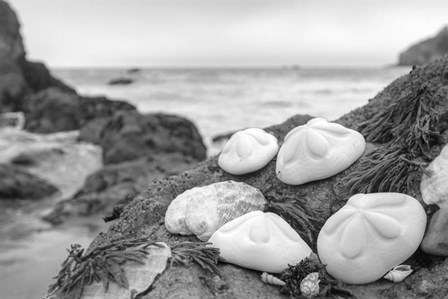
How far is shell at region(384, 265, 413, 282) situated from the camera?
85.1 inches

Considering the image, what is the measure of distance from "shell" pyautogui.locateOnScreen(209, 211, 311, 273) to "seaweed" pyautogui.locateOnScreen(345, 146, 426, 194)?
1.88ft

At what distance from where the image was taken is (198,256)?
2285 mm

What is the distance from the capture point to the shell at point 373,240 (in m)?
2.17

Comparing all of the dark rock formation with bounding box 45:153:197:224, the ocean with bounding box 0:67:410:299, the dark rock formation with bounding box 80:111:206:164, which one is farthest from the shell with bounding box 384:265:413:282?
the dark rock formation with bounding box 80:111:206:164

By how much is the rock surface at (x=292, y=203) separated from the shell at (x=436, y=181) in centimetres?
7

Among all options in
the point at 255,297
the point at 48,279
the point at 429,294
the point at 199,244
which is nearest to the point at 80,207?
the point at 48,279

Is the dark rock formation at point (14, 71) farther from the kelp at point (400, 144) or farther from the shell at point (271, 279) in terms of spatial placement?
the shell at point (271, 279)

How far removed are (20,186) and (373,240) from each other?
715 cm

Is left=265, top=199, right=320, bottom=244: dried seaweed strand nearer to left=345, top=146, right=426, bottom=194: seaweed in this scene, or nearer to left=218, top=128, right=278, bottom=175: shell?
left=345, top=146, right=426, bottom=194: seaweed

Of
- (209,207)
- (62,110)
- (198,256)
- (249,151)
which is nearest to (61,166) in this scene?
(62,110)

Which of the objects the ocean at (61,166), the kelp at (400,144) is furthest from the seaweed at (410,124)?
the ocean at (61,166)

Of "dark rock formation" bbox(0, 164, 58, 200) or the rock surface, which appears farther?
"dark rock formation" bbox(0, 164, 58, 200)

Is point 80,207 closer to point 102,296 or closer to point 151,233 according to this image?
point 151,233

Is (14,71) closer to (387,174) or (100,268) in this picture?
(100,268)
